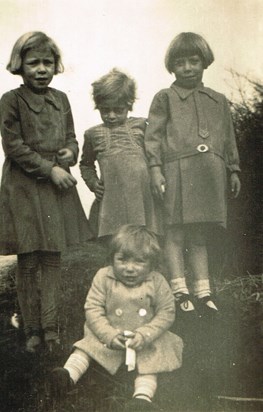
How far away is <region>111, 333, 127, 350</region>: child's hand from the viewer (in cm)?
395

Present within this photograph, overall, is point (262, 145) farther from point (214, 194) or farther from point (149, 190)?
point (149, 190)

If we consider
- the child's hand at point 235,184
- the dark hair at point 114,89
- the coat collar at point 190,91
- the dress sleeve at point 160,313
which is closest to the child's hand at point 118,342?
the dress sleeve at point 160,313

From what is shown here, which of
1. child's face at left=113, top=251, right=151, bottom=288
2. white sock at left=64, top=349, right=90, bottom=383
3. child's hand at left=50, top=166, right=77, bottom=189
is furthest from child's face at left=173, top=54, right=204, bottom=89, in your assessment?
white sock at left=64, top=349, right=90, bottom=383

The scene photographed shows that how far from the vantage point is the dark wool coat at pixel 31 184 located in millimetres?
4191

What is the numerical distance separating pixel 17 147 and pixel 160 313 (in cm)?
124

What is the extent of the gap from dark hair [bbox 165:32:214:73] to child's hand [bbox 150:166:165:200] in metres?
0.63

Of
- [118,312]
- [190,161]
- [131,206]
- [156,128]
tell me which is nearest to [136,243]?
[131,206]

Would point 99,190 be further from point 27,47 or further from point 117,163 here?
point 27,47

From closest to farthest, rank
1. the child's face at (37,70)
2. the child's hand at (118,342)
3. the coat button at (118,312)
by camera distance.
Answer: the child's hand at (118,342), the coat button at (118,312), the child's face at (37,70)

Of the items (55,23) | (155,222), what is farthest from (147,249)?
(55,23)

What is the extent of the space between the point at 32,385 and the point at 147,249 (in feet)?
3.24

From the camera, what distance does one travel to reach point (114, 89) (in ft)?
14.4

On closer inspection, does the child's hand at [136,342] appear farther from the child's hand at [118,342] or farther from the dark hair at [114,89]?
the dark hair at [114,89]

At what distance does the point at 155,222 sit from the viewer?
14.2 ft
